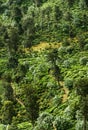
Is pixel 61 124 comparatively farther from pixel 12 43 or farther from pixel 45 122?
pixel 12 43

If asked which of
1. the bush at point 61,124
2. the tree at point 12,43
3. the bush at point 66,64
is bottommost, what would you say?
the bush at point 61,124

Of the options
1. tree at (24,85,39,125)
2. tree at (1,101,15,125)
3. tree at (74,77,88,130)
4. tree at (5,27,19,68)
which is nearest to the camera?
tree at (74,77,88,130)

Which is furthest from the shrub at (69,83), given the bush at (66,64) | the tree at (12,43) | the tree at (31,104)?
the tree at (12,43)

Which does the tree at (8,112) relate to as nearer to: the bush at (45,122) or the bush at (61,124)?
the bush at (45,122)

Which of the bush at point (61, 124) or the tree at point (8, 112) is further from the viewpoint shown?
the tree at point (8, 112)

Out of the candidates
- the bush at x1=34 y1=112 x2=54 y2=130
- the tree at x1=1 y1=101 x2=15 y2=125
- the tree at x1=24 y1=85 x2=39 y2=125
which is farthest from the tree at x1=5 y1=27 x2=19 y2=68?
the bush at x1=34 y1=112 x2=54 y2=130

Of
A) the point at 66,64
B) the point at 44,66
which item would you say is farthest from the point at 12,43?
the point at 66,64

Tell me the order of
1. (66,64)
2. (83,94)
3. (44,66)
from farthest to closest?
1. (44,66)
2. (66,64)
3. (83,94)

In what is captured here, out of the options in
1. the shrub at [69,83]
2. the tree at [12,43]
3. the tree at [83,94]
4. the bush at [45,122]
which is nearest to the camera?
the tree at [83,94]

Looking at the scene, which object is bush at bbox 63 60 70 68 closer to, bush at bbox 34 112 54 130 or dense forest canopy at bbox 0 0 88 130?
dense forest canopy at bbox 0 0 88 130
